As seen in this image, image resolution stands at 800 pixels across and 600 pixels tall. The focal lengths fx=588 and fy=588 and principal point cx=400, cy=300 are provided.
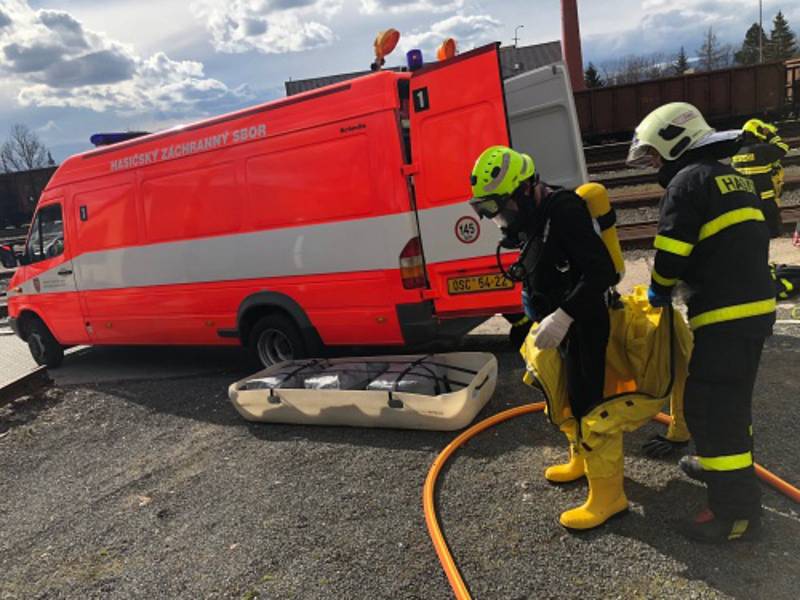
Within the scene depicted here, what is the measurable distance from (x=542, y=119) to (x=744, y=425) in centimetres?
330

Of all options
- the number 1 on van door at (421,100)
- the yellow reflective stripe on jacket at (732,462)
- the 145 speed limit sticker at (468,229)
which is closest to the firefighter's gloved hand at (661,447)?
the yellow reflective stripe on jacket at (732,462)

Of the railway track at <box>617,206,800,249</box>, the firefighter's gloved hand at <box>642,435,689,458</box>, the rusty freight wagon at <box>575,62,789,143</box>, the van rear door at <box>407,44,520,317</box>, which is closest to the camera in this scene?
the firefighter's gloved hand at <box>642,435,689,458</box>

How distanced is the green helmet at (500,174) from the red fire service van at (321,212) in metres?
1.61

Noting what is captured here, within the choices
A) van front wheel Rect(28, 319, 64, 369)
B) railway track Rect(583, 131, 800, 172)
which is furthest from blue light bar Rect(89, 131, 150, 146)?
railway track Rect(583, 131, 800, 172)

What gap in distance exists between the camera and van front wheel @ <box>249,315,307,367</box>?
5598 millimetres

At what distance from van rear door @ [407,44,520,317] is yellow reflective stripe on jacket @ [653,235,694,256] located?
2088mm

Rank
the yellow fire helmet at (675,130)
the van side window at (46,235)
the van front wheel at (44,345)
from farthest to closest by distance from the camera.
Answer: the van front wheel at (44,345), the van side window at (46,235), the yellow fire helmet at (675,130)

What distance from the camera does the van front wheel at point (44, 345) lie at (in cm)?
770

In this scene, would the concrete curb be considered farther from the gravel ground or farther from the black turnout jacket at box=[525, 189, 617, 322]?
the black turnout jacket at box=[525, 189, 617, 322]

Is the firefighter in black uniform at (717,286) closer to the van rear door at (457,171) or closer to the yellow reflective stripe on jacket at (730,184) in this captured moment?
the yellow reflective stripe on jacket at (730,184)

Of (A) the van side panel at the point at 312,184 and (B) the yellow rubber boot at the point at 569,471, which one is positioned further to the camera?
(A) the van side panel at the point at 312,184

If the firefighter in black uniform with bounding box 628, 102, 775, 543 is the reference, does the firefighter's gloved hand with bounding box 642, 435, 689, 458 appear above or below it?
below

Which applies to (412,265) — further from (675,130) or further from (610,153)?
(610,153)

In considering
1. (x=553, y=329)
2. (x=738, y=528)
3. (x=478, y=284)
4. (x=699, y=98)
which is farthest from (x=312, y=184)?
(x=699, y=98)
